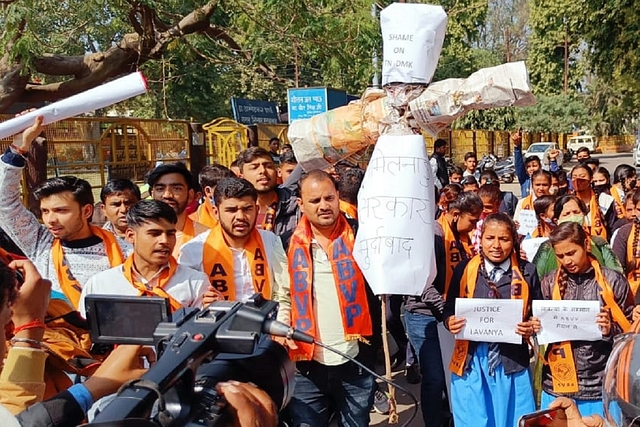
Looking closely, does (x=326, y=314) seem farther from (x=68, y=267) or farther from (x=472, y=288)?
(x=68, y=267)

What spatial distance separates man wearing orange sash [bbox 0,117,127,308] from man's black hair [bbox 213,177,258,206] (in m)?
0.52

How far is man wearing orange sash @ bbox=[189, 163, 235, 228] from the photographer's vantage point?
13.4 feet

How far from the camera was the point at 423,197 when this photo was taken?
2652mm

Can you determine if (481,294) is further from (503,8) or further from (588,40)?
(503,8)

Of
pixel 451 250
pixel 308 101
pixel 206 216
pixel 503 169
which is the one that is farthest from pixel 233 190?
pixel 503 169

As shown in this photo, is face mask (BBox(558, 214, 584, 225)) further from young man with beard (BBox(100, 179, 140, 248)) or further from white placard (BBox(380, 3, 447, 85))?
young man with beard (BBox(100, 179, 140, 248))

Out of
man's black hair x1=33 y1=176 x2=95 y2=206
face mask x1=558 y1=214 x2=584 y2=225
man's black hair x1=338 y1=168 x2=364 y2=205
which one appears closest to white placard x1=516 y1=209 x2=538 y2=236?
face mask x1=558 y1=214 x2=584 y2=225

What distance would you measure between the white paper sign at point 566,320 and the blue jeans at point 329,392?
34.0 inches

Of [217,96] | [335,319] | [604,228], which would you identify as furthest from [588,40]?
[217,96]

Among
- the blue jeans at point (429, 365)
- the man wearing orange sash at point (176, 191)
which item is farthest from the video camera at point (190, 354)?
the blue jeans at point (429, 365)

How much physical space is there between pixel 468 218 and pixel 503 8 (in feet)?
128

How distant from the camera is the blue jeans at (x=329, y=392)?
283 centimetres

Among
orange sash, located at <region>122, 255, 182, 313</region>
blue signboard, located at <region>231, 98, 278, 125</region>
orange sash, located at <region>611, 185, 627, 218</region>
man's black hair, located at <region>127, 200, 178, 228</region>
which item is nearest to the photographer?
orange sash, located at <region>122, 255, 182, 313</region>

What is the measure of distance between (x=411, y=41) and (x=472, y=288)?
126 centimetres
